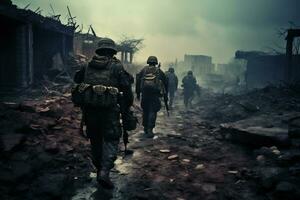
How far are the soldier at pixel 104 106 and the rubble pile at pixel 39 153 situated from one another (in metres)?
0.49

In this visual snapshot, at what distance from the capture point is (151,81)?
7.14 m

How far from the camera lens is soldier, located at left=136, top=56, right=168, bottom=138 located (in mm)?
7137

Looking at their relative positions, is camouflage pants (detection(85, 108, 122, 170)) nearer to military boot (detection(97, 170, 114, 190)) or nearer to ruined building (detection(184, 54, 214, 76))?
military boot (detection(97, 170, 114, 190))

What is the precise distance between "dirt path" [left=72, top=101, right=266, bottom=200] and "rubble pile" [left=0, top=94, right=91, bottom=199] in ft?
1.09

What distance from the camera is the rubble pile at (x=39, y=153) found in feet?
11.6

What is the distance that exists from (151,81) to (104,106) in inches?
135

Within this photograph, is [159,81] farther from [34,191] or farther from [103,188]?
[34,191]

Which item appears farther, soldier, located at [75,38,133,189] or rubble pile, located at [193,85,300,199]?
soldier, located at [75,38,133,189]

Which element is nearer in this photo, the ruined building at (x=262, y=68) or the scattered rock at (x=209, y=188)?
the scattered rock at (x=209, y=188)

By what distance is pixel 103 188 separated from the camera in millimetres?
3846

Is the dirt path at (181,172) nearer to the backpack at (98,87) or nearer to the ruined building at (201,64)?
the backpack at (98,87)

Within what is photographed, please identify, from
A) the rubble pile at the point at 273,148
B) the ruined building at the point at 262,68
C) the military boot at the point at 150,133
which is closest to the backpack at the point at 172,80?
the rubble pile at the point at 273,148

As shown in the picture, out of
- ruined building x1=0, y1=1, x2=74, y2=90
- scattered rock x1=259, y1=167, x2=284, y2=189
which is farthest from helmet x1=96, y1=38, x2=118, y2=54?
ruined building x1=0, y1=1, x2=74, y2=90

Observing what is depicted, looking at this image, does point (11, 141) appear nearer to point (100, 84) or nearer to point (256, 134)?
point (100, 84)
